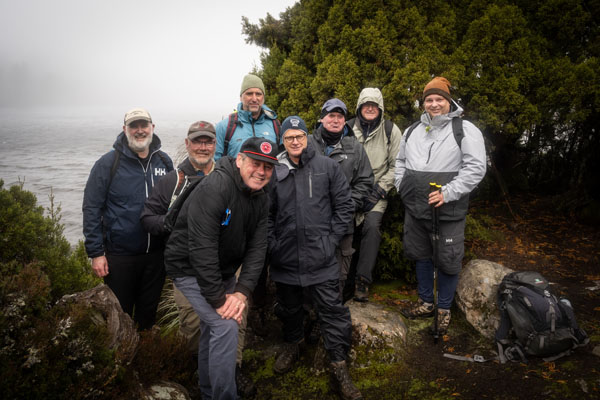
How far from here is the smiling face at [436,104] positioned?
12.4ft

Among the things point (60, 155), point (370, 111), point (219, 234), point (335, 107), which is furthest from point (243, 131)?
point (60, 155)

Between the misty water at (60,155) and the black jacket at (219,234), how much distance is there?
19.0 feet

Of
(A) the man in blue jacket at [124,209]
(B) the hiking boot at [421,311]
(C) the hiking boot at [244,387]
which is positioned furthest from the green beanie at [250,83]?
(B) the hiking boot at [421,311]

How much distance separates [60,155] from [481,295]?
19051 mm

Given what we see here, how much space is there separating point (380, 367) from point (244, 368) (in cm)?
140

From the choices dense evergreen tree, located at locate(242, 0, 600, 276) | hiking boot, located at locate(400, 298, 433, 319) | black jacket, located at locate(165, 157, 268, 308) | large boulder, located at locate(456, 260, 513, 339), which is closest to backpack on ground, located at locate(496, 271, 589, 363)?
large boulder, located at locate(456, 260, 513, 339)

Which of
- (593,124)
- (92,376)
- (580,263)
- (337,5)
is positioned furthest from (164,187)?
(593,124)

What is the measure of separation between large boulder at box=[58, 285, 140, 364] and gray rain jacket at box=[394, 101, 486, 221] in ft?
9.84

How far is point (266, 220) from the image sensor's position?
3.04m

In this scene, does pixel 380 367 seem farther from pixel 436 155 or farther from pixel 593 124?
pixel 593 124

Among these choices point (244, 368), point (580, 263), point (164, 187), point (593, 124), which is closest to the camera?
point (164, 187)

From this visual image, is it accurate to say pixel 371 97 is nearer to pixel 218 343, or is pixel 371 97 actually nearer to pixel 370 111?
pixel 370 111

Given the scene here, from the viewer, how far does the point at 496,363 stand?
3430 mm

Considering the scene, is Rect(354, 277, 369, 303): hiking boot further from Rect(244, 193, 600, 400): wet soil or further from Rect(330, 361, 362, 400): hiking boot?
Rect(330, 361, 362, 400): hiking boot
